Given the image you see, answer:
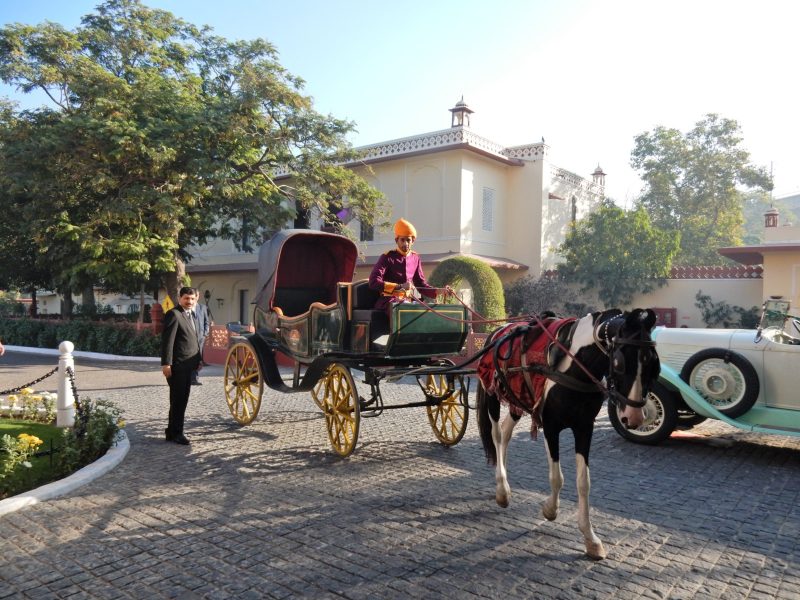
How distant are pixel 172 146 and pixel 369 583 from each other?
14432 mm

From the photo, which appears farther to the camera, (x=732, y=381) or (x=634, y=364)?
(x=732, y=381)

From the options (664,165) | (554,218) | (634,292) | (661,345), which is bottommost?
(661,345)

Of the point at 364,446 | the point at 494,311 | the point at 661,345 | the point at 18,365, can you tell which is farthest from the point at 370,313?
the point at 18,365

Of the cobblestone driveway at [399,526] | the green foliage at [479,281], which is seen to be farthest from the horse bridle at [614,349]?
the green foliage at [479,281]

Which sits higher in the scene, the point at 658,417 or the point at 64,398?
the point at 64,398

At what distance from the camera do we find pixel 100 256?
1689 cm

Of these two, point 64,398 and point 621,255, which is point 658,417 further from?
point 621,255

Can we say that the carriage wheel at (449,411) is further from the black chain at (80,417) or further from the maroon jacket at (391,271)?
the black chain at (80,417)

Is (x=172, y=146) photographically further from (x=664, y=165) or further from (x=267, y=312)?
(x=664, y=165)

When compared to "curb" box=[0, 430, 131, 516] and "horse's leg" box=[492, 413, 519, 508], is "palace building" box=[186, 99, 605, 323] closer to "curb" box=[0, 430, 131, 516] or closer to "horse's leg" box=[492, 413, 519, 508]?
"curb" box=[0, 430, 131, 516]

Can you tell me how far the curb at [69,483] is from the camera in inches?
190

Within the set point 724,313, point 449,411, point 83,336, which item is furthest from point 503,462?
point 83,336

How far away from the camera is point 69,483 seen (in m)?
5.34

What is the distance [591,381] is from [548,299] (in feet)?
58.4
